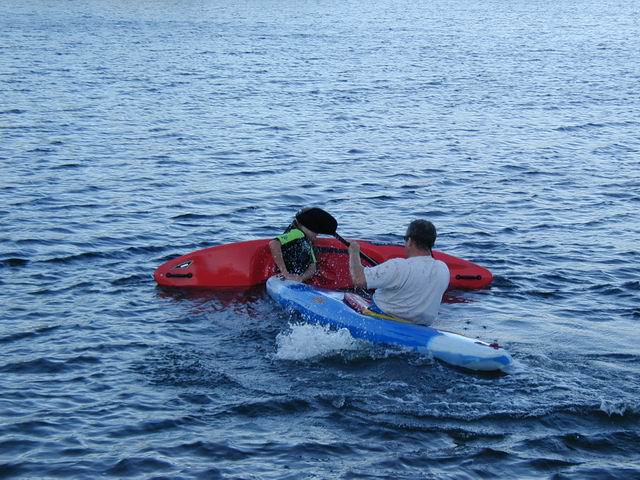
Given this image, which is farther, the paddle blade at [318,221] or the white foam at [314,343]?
the paddle blade at [318,221]

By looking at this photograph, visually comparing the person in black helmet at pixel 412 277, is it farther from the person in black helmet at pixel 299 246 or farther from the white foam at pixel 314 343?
the person in black helmet at pixel 299 246

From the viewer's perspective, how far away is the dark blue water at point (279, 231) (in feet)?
27.3

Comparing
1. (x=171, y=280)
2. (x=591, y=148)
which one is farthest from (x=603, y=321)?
(x=591, y=148)

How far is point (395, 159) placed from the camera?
2111 centimetres

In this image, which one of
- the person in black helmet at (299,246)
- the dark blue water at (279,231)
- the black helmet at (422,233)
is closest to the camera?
the dark blue water at (279,231)

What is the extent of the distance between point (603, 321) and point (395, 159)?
33.3 feet

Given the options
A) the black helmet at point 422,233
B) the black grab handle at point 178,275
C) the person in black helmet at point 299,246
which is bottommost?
the black grab handle at point 178,275

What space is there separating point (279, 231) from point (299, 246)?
3340 millimetres

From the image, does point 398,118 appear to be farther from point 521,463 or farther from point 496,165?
point 521,463

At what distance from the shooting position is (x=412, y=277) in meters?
9.66

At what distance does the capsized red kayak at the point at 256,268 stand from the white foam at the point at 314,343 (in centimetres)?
198

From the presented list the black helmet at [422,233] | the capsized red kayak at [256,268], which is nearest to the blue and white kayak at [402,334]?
the black helmet at [422,233]

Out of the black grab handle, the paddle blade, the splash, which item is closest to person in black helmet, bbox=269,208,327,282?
the paddle blade

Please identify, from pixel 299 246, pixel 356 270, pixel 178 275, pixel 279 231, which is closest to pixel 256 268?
pixel 299 246
